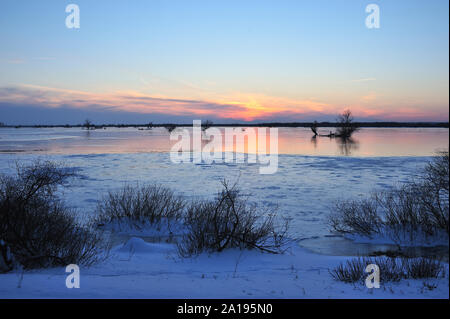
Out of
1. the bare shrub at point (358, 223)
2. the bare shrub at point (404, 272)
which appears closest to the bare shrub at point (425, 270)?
the bare shrub at point (404, 272)

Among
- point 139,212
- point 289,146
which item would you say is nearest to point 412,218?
point 139,212

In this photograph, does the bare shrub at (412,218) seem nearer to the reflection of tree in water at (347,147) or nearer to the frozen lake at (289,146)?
the frozen lake at (289,146)

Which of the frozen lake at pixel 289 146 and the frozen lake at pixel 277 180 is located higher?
the frozen lake at pixel 289 146

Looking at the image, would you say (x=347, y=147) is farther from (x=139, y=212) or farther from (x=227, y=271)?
(x=227, y=271)

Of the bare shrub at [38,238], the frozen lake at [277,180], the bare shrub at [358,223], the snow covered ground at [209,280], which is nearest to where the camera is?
the snow covered ground at [209,280]

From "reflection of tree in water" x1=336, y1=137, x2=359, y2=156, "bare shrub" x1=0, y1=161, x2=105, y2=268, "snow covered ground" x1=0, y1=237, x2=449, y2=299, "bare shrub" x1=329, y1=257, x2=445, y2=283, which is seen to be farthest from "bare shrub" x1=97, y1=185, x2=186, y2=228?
"reflection of tree in water" x1=336, y1=137, x2=359, y2=156

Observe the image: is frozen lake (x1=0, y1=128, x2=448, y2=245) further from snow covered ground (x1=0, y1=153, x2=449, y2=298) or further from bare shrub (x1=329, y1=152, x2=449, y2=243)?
bare shrub (x1=329, y1=152, x2=449, y2=243)

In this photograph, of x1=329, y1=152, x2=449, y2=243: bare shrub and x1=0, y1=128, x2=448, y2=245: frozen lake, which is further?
x1=0, y1=128, x2=448, y2=245: frozen lake

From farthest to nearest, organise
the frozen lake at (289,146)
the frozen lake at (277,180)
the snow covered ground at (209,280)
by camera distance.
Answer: the frozen lake at (289,146), the frozen lake at (277,180), the snow covered ground at (209,280)

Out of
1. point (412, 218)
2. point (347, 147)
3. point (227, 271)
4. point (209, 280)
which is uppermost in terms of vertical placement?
point (347, 147)

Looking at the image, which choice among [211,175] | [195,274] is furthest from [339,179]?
[195,274]

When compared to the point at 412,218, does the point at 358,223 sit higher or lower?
lower

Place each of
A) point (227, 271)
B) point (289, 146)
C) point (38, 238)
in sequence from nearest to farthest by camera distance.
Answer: point (227, 271)
point (38, 238)
point (289, 146)
